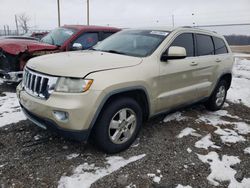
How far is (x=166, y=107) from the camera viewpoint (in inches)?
163

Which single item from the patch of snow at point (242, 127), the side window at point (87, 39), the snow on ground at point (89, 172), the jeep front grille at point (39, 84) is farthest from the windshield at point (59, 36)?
the patch of snow at point (242, 127)

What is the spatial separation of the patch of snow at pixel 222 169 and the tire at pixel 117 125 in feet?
3.32

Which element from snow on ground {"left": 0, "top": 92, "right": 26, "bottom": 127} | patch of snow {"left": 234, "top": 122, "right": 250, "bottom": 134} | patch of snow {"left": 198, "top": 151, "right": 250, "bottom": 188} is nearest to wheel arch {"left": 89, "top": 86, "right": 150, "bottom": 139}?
patch of snow {"left": 198, "top": 151, "right": 250, "bottom": 188}

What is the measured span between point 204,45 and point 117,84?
2.52 metres

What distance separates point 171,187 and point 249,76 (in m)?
8.12

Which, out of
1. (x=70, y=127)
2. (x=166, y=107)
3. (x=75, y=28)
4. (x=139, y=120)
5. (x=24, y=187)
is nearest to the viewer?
(x=24, y=187)

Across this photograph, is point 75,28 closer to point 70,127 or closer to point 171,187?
point 70,127

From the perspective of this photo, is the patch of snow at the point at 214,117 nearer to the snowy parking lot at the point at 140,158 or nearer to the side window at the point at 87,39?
the snowy parking lot at the point at 140,158

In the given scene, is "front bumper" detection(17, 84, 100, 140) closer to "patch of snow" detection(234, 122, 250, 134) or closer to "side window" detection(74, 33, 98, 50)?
"patch of snow" detection(234, 122, 250, 134)

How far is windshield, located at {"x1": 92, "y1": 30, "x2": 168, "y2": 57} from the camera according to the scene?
402cm

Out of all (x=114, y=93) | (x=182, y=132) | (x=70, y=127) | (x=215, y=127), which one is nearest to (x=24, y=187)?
(x=70, y=127)

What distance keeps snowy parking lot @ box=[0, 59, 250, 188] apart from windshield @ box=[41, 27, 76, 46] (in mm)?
2999

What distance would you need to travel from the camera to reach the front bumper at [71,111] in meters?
3.01

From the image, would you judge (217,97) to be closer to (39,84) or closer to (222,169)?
(222,169)
